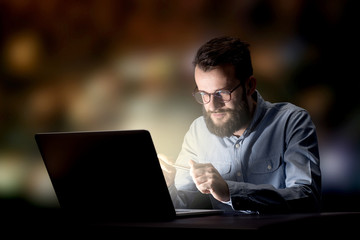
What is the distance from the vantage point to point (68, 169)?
4.66 ft

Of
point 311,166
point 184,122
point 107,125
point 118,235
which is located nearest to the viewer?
point 118,235

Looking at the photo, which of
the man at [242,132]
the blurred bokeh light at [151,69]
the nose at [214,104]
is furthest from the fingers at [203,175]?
the blurred bokeh light at [151,69]

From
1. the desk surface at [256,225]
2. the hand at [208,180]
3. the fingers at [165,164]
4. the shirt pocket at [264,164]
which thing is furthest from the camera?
the shirt pocket at [264,164]

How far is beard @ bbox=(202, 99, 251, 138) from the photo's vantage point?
1942 millimetres

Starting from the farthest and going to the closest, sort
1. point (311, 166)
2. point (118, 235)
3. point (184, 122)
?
point (184, 122) → point (311, 166) → point (118, 235)

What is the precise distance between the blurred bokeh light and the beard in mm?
253

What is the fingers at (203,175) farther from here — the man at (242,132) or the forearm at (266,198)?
the man at (242,132)

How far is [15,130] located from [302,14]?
151cm

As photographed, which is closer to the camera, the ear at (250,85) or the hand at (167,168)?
the hand at (167,168)

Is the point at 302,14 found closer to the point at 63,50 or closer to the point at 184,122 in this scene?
the point at 184,122

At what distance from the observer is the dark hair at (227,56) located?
1919mm

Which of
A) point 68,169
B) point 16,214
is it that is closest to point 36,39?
point 16,214

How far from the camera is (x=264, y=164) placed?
6.29ft

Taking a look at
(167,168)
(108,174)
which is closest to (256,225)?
(108,174)
